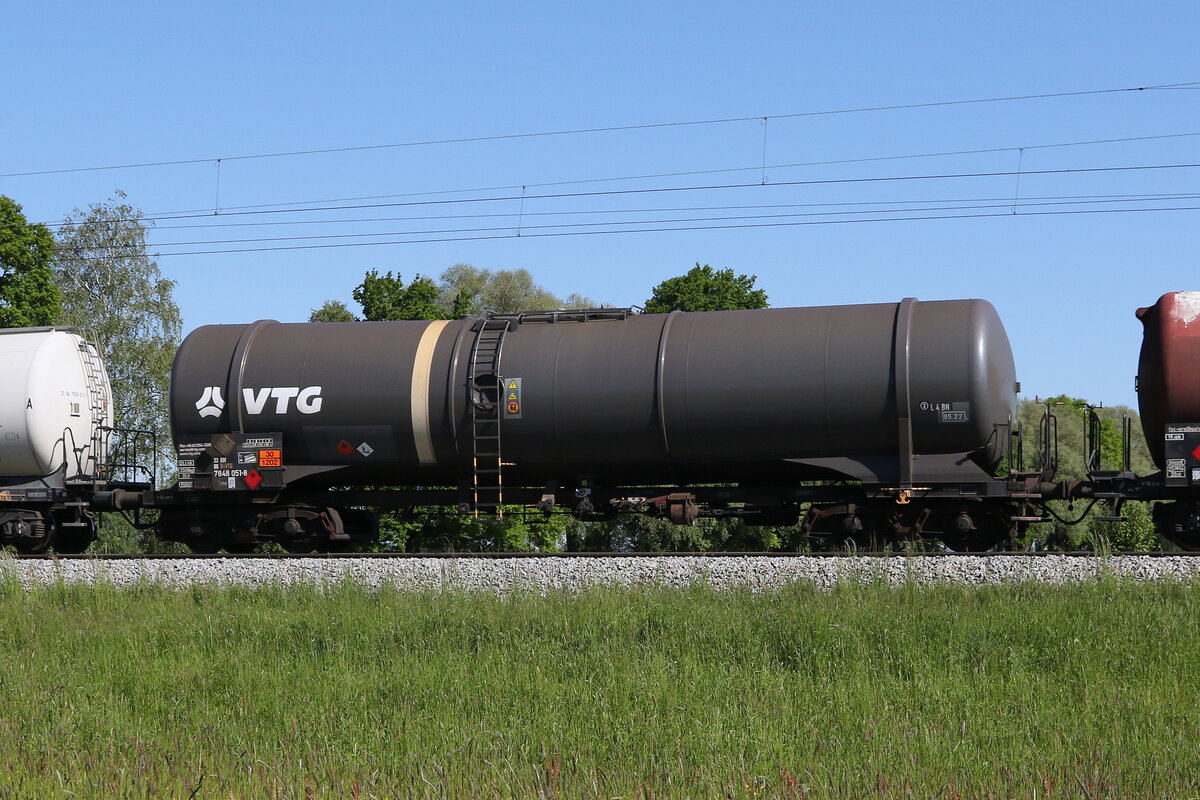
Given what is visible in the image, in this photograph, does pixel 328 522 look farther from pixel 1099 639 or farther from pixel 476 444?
pixel 1099 639

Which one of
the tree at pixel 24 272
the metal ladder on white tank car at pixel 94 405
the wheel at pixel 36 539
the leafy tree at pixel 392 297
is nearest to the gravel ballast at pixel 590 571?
the wheel at pixel 36 539

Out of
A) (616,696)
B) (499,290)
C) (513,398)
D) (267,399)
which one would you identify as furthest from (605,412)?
(499,290)

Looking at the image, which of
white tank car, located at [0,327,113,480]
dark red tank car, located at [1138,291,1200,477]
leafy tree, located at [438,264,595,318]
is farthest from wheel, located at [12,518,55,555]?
leafy tree, located at [438,264,595,318]

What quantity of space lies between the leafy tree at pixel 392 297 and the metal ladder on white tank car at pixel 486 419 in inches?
742

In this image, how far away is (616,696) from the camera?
783 centimetres

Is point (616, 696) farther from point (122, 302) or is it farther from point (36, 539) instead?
point (122, 302)

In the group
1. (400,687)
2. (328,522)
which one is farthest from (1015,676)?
(328,522)

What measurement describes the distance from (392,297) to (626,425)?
21.7 meters

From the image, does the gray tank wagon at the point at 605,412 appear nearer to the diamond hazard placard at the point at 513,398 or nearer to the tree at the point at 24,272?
the diamond hazard placard at the point at 513,398

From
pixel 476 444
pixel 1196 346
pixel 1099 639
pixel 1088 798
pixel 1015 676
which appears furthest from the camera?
pixel 476 444

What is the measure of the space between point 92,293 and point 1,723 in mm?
40926

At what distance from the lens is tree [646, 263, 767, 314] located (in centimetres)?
4916

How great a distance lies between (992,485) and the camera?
1459cm

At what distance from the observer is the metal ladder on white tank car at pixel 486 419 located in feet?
50.9
